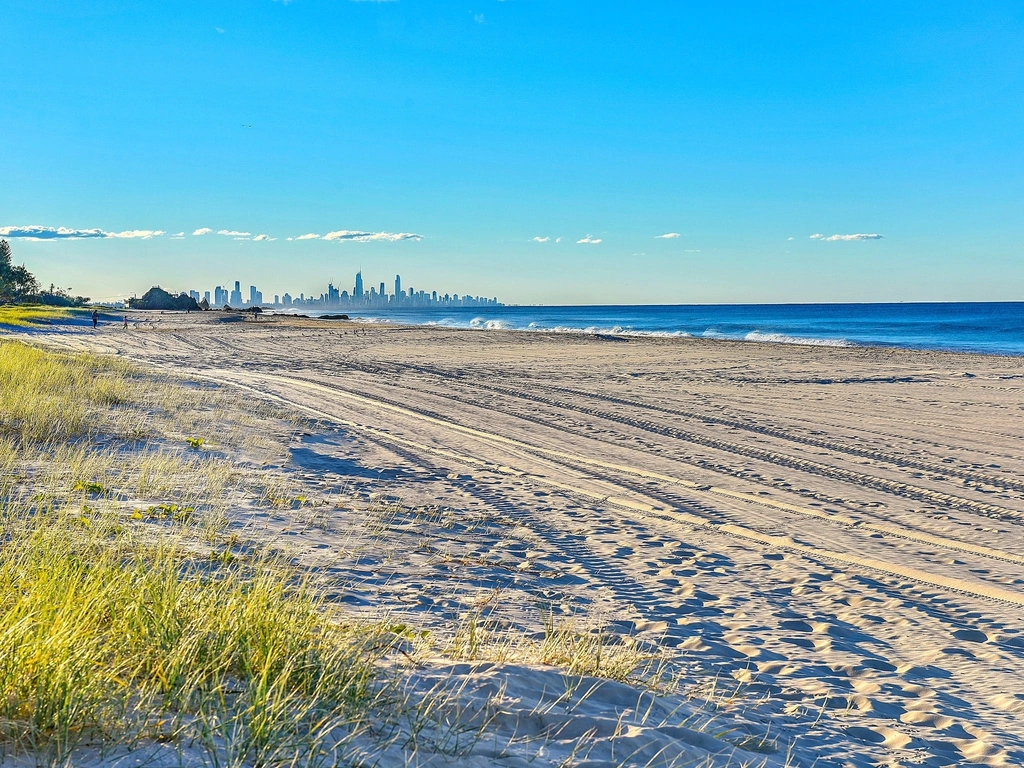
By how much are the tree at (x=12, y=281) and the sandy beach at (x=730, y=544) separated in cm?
9337

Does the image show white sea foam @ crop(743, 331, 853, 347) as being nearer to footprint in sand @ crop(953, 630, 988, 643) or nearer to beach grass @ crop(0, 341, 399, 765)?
footprint in sand @ crop(953, 630, 988, 643)

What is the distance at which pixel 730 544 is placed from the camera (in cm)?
689

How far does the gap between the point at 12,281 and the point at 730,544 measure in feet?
366

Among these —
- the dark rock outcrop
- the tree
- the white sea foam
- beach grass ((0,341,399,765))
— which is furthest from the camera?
the dark rock outcrop

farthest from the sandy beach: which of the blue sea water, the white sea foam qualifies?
the blue sea water

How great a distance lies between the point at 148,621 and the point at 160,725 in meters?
0.74

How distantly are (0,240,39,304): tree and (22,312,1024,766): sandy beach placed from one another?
93.4m

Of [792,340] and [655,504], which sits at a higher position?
[792,340]

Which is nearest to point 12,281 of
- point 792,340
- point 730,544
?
point 792,340

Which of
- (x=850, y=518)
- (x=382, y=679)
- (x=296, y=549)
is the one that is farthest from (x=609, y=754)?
(x=850, y=518)

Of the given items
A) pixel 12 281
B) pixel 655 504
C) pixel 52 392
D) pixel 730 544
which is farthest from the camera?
pixel 12 281

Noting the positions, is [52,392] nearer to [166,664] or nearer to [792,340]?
[166,664]

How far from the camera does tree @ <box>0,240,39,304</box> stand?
3543 inches

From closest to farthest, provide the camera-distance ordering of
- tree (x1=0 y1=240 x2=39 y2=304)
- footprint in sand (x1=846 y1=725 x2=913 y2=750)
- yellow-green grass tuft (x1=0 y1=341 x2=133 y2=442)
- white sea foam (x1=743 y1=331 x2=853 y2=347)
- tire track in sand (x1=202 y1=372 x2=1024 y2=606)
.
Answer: footprint in sand (x1=846 y1=725 x2=913 y2=750) → tire track in sand (x1=202 y1=372 x2=1024 y2=606) → yellow-green grass tuft (x1=0 y1=341 x2=133 y2=442) → white sea foam (x1=743 y1=331 x2=853 y2=347) → tree (x1=0 y1=240 x2=39 y2=304)
